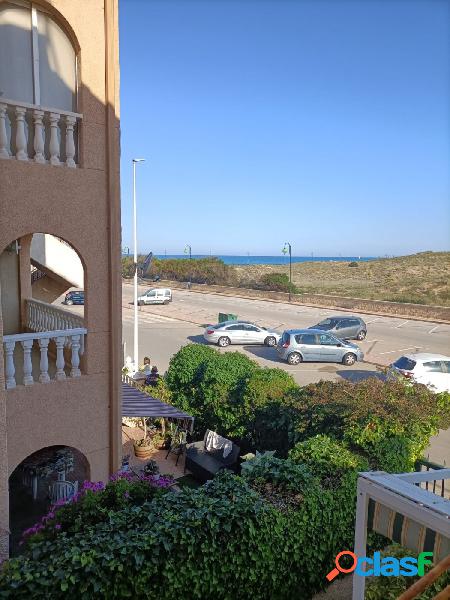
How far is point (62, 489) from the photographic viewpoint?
7.32m

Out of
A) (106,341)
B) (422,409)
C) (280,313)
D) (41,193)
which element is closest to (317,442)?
(422,409)

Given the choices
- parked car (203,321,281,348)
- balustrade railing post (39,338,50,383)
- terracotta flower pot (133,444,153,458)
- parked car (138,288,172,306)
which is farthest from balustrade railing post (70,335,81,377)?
parked car (138,288,172,306)

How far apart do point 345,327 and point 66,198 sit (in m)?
22.7

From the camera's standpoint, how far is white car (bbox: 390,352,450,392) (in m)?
16.4

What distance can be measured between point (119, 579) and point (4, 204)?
4.04 meters

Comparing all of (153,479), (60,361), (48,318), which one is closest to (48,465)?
(48,318)

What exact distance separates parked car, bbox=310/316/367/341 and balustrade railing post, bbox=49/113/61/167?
22.0 m

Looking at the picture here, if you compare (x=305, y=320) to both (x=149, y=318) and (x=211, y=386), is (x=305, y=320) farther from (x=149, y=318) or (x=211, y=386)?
(x=211, y=386)

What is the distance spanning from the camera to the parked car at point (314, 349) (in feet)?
71.8

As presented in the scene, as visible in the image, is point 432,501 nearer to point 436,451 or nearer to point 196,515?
point 196,515

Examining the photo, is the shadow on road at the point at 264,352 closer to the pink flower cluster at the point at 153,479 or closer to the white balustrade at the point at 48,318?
the white balustrade at the point at 48,318

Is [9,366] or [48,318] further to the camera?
[48,318]

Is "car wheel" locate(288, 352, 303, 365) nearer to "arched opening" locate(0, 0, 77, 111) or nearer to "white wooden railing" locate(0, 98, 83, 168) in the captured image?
"white wooden railing" locate(0, 98, 83, 168)

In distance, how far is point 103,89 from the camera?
244 inches
